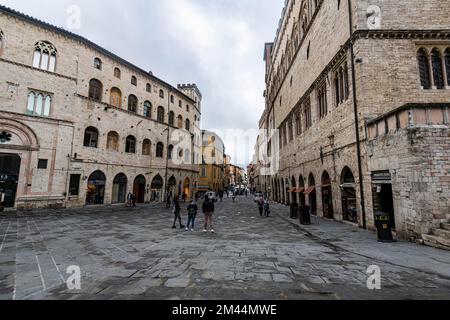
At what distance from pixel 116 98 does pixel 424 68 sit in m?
25.6

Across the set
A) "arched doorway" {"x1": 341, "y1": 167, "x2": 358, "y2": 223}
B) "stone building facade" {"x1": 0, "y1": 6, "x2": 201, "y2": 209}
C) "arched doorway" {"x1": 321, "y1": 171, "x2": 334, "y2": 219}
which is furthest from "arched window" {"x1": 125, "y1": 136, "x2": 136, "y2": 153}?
"arched doorway" {"x1": 341, "y1": 167, "x2": 358, "y2": 223}

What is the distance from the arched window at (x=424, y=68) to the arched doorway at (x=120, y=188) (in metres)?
25.3

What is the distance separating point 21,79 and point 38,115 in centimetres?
289

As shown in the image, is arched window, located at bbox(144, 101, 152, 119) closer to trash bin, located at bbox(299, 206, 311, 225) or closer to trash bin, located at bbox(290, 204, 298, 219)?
trash bin, located at bbox(290, 204, 298, 219)

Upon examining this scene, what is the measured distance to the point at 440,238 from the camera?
7199 millimetres

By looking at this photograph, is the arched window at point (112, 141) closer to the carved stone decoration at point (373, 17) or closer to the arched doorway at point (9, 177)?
the arched doorway at point (9, 177)

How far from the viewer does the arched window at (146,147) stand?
27.0m

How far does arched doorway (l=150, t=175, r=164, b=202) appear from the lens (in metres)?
27.7

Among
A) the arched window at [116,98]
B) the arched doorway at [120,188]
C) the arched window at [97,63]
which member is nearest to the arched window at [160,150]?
the arched doorway at [120,188]

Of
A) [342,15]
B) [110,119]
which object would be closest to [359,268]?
[342,15]

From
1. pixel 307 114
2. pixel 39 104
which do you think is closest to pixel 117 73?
pixel 39 104

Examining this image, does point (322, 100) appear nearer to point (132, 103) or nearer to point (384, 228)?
point (384, 228)

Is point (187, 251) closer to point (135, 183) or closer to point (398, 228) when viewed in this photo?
point (398, 228)
